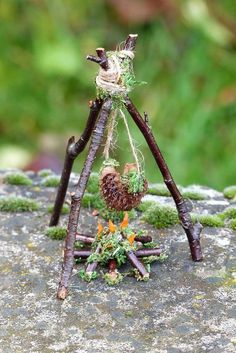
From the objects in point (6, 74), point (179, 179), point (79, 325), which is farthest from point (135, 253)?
point (6, 74)

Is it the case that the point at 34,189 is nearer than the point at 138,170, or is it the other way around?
the point at 138,170

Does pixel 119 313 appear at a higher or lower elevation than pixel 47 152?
lower

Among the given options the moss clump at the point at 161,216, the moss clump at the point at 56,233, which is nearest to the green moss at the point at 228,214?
the moss clump at the point at 161,216

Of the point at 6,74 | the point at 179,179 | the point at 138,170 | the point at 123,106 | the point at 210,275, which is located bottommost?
the point at 210,275

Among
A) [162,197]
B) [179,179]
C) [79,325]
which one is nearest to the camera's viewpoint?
[79,325]

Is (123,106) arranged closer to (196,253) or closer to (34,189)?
(196,253)

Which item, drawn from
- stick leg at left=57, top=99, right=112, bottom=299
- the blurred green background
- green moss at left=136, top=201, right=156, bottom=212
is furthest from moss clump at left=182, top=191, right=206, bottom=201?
the blurred green background
